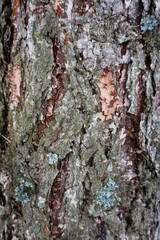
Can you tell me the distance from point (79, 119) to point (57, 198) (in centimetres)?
23

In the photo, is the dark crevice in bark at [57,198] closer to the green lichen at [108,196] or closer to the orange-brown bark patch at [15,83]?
the green lichen at [108,196]

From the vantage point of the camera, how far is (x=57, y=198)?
1025 mm

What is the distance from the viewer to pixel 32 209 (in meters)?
1.03

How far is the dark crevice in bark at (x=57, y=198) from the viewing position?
101cm

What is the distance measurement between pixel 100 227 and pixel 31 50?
0.51 m

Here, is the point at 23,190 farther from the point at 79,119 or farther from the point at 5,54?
the point at 5,54

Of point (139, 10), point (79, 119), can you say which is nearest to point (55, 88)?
point (79, 119)

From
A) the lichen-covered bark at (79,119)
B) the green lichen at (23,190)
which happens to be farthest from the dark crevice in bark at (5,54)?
the green lichen at (23,190)

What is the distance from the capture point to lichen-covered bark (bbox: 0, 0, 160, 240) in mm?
936

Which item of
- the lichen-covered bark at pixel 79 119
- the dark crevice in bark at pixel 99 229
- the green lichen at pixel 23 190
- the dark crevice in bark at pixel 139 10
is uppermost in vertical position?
the dark crevice in bark at pixel 139 10

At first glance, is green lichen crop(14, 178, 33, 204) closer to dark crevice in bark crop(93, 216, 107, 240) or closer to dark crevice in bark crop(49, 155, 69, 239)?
dark crevice in bark crop(49, 155, 69, 239)

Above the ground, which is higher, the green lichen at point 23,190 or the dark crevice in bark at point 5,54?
the dark crevice in bark at point 5,54

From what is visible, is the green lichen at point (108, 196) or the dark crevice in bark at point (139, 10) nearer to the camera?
the dark crevice in bark at point (139, 10)

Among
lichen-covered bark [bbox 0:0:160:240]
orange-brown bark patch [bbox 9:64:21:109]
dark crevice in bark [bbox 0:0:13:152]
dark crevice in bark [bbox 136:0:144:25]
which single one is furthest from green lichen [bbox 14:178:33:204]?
dark crevice in bark [bbox 136:0:144:25]
